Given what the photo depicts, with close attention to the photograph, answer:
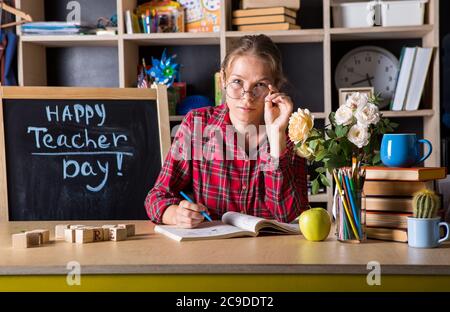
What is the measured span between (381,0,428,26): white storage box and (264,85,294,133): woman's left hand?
1.62m

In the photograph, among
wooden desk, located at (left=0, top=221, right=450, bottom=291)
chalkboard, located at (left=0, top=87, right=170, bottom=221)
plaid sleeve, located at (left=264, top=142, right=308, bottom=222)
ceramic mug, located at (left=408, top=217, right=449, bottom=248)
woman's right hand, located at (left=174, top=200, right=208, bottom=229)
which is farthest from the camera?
chalkboard, located at (left=0, top=87, right=170, bottom=221)

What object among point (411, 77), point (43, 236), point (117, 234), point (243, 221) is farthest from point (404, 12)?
point (43, 236)

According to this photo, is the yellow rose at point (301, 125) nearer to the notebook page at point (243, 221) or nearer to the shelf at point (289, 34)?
the notebook page at point (243, 221)

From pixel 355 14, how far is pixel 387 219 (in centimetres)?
198

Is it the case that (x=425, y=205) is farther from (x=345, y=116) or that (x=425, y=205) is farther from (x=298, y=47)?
(x=298, y=47)

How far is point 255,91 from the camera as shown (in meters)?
1.92

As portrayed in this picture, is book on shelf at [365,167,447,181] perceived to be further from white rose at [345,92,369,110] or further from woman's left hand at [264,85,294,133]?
woman's left hand at [264,85,294,133]

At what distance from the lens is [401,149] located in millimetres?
1471

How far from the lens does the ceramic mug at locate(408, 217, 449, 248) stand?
134 centimetres

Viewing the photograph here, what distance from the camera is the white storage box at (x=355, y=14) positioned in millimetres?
3182

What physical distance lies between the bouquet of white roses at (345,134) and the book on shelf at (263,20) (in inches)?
71.4

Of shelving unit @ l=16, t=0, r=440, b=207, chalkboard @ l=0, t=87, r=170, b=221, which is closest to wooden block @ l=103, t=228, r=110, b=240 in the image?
chalkboard @ l=0, t=87, r=170, b=221
